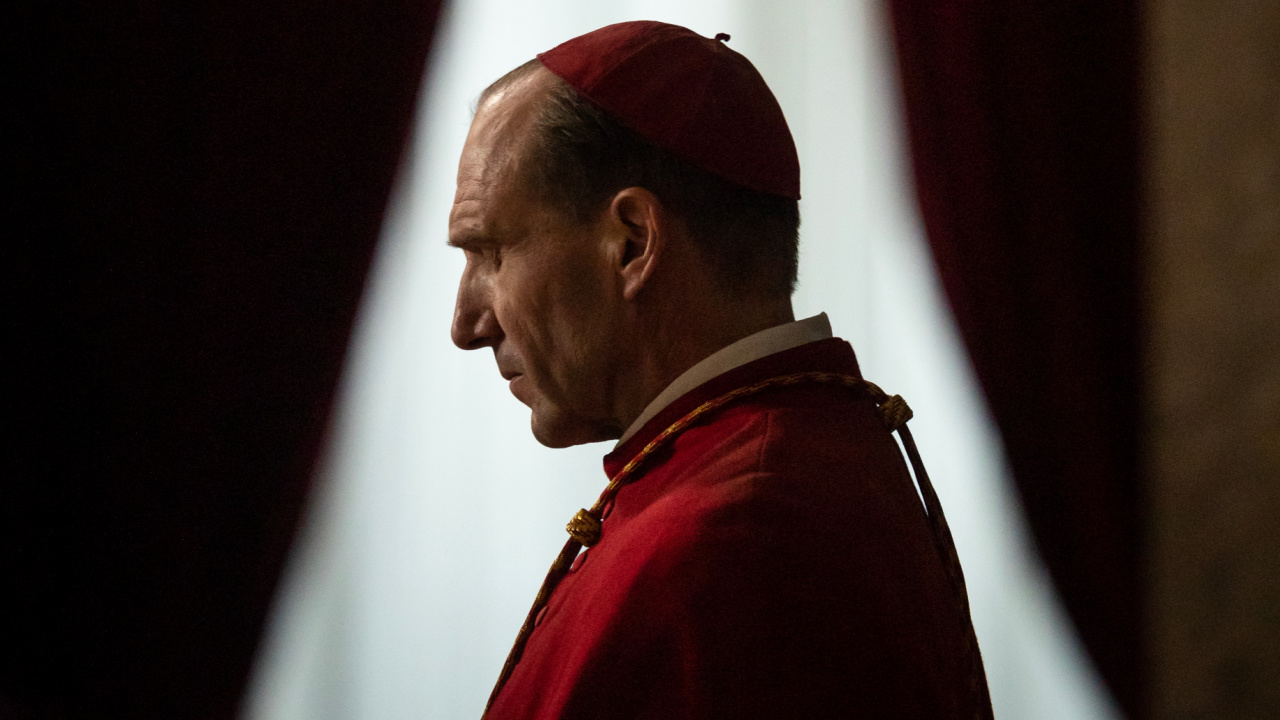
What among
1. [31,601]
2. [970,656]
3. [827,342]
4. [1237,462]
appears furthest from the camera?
[1237,462]

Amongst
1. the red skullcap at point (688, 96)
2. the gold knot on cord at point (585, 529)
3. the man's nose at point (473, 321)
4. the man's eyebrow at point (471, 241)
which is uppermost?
the red skullcap at point (688, 96)

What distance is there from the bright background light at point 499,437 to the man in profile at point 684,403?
0.86 m

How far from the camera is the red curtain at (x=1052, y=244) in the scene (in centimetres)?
200

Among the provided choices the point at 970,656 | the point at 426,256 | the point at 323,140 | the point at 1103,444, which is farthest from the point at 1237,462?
the point at 323,140

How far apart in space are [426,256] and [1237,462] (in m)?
1.61

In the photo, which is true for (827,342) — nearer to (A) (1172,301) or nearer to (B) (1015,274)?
(B) (1015,274)

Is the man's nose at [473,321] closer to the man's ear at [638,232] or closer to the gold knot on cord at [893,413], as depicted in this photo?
the man's ear at [638,232]

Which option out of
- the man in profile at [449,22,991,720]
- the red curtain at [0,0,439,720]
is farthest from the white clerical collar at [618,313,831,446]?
the red curtain at [0,0,439,720]

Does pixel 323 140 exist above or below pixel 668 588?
above

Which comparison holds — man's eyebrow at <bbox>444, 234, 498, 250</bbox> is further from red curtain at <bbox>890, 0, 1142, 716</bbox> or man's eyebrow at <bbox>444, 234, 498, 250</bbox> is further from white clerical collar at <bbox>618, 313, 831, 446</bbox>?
red curtain at <bbox>890, 0, 1142, 716</bbox>

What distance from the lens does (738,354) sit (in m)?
0.99

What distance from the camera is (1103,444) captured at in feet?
6.59

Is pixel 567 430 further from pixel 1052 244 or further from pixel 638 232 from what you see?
pixel 1052 244

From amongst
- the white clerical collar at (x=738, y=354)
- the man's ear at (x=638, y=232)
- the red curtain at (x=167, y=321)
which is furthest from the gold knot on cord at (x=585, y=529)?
the red curtain at (x=167, y=321)
